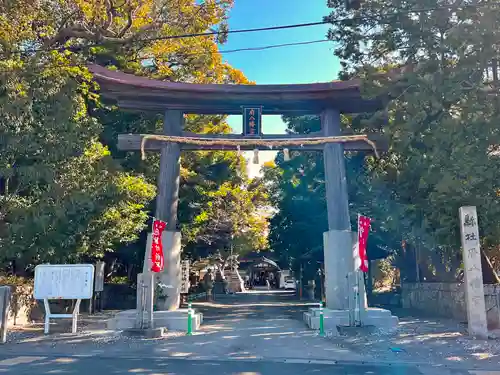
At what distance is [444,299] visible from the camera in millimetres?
18203

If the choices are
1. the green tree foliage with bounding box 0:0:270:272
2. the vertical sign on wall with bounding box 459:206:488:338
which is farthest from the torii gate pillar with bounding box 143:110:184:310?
the vertical sign on wall with bounding box 459:206:488:338

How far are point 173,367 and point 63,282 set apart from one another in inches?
247

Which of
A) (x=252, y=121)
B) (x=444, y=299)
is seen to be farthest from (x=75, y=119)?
(x=444, y=299)

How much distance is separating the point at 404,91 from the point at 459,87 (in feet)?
5.15

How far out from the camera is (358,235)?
1406cm

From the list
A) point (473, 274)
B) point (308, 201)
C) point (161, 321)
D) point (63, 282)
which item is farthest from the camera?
point (308, 201)

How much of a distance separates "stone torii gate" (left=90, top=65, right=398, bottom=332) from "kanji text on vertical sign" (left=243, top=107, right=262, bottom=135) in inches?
5.8

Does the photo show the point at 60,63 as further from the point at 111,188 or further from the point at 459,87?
the point at 459,87

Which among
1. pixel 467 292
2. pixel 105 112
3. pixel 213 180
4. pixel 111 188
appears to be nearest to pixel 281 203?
pixel 213 180

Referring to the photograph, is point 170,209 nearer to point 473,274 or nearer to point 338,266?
point 338,266

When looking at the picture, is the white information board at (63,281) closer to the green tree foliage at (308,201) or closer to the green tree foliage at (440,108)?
the green tree foliage at (440,108)

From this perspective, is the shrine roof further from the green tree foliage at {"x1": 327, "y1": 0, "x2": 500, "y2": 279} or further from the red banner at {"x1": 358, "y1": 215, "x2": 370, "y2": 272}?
the red banner at {"x1": 358, "y1": 215, "x2": 370, "y2": 272}

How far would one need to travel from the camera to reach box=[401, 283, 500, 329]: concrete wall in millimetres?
13391

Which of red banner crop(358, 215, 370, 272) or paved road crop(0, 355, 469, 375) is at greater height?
red banner crop(358, 215, 370, 272)
